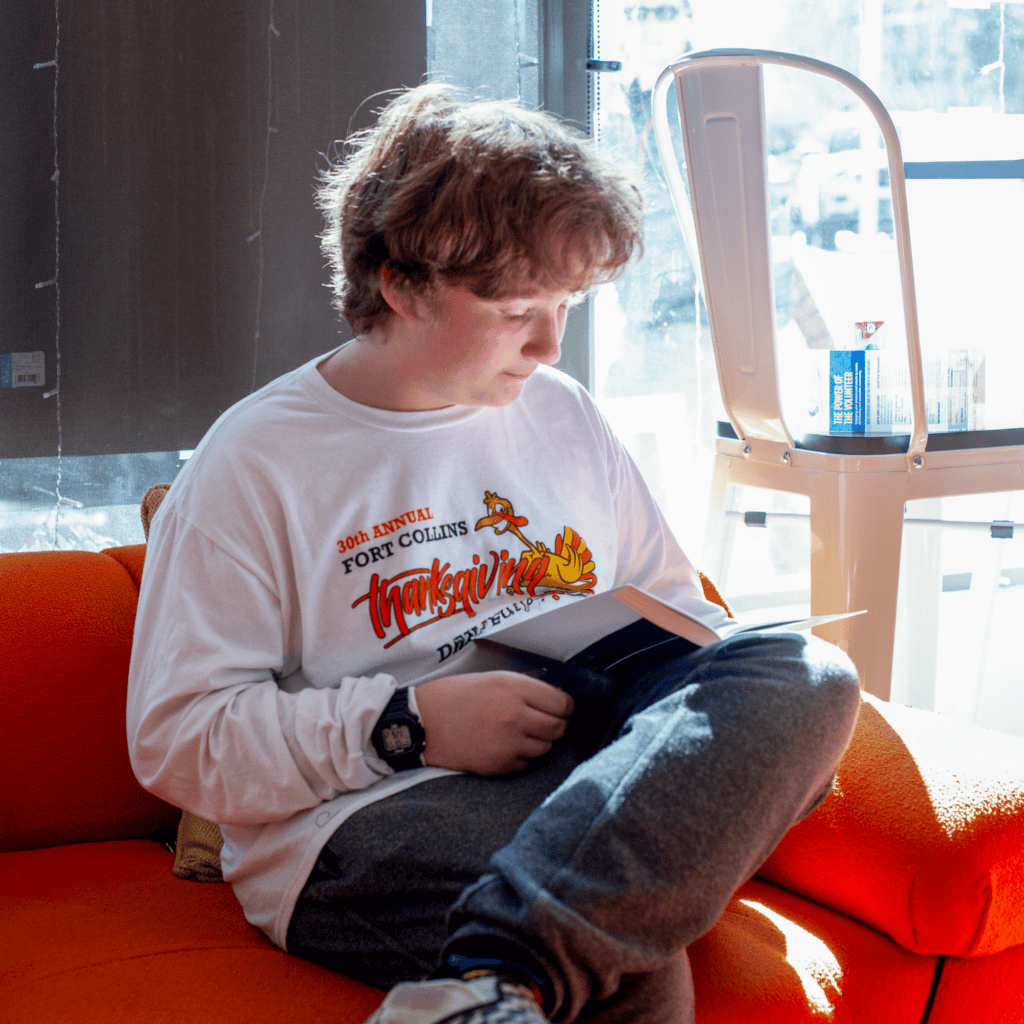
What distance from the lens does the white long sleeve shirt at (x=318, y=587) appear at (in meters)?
0.77

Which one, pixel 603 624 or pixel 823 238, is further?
pixel 823 238

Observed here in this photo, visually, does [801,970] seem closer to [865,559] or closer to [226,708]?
[226,708]

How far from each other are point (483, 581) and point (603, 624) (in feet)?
0.61

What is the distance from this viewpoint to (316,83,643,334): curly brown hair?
828mm

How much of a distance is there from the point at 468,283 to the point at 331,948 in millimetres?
537

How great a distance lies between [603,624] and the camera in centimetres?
77

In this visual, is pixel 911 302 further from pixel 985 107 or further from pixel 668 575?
pixel 985 107

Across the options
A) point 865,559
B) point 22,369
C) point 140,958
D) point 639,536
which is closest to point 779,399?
point 865,559

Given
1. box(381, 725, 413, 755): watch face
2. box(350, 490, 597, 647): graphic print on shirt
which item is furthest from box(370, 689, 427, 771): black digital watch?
box(350, 490, 597, 647): graphic print on shirt

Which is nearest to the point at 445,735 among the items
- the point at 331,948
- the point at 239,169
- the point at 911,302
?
Answer: the point at 331,948

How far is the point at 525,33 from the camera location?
2016 millimetres

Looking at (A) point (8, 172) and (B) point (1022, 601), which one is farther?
(B) point (1022, 601)

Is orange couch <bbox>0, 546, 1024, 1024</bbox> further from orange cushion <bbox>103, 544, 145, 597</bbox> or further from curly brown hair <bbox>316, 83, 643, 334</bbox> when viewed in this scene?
curly brown hair <bbox>316, 83, 643, 334</bbox>

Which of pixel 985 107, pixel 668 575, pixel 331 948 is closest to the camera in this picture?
pixel 331 948
